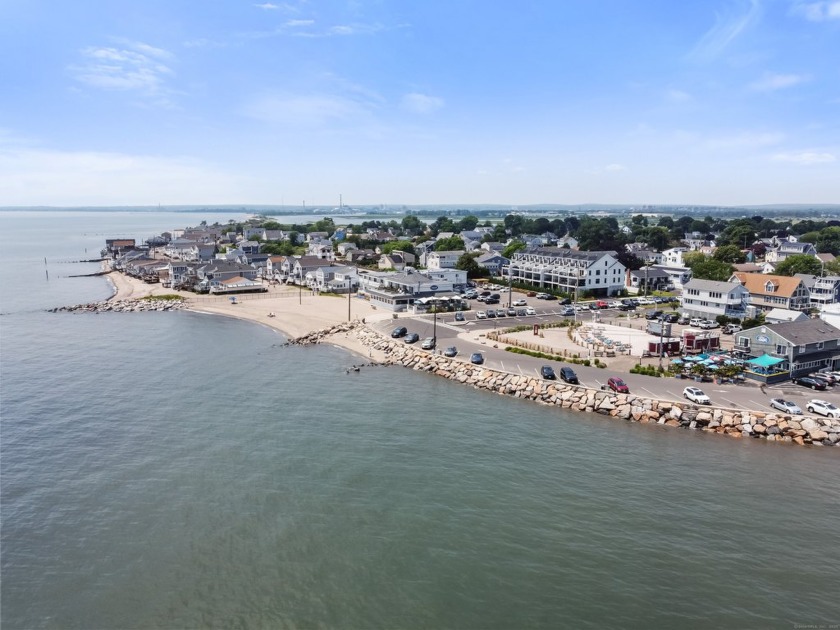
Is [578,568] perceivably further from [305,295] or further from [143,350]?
[305,295]

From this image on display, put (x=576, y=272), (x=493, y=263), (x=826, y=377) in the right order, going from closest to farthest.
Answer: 1. (x=826, y=377)
2. (x=576, y=272)
3. (x=493, y=263)

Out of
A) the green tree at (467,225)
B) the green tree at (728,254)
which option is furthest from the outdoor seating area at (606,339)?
the green tree at (467,225)

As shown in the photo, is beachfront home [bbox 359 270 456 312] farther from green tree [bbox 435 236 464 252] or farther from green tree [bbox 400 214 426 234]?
green tree [bbox 400 214 426 234]

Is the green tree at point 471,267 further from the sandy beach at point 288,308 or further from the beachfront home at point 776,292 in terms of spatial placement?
the beachfront home at point 776,292

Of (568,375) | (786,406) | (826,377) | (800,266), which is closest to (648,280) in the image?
(800,266)

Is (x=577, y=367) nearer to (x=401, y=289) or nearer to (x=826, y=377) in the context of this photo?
(x=826, y=377)

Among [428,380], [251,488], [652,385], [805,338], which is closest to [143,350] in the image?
[428,380]

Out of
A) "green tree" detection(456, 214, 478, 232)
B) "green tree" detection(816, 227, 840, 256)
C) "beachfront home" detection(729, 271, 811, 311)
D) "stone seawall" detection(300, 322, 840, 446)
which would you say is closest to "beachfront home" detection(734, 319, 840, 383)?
"stone seawall" detection(300, 322, 840, 446)
